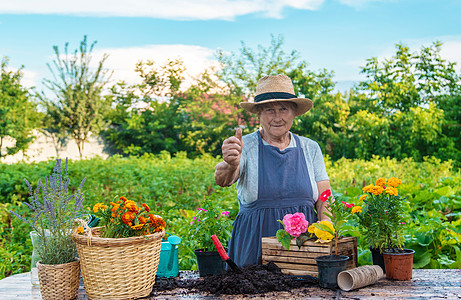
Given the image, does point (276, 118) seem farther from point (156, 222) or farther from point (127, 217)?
point (127, 217)

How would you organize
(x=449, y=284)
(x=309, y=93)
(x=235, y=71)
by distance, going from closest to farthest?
(x=449, y=284) → (x=309, y=93) → (x=235, y=71)

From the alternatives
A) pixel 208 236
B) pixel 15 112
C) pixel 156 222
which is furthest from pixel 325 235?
pixel 15 112

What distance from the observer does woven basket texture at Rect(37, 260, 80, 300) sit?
6.05 feet

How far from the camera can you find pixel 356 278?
6.01 ft

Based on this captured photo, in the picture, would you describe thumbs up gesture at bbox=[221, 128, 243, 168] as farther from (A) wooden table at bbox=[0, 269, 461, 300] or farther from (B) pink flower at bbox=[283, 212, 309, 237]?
(A) wooden table at bbox=[0, 269, 461, 300]

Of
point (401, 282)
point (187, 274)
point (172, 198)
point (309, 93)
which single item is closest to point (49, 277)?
point (187, 274)

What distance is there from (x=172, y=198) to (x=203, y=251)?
3744 millimetres

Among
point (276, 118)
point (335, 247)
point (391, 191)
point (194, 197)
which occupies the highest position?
point (276, 118)

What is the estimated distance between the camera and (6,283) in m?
2.20

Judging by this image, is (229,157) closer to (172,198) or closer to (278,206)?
(278,206)

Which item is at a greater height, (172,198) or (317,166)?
(317,166)

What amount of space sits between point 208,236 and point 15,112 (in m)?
18.1

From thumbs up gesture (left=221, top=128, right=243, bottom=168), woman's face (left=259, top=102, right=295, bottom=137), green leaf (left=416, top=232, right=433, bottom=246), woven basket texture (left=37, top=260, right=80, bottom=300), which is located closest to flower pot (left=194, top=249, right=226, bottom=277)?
thumbs up gesture (left=221, top=128, right=243, bottom=168)

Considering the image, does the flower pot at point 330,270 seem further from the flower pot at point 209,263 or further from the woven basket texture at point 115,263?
the woven basket texture at point 115,263
